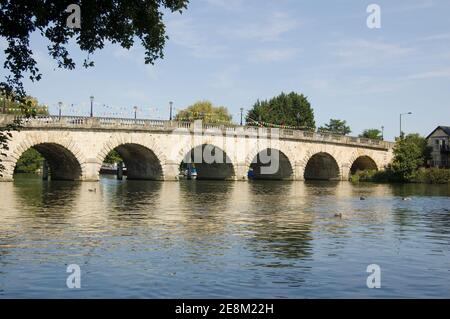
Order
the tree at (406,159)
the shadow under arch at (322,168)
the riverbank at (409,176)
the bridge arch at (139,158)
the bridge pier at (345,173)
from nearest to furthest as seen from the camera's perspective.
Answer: the bridge arch at (139,158), the riverbank at (409,176), the tree at (406,159), the bridge pier at (345,173), the shadow under arch at (322,168)

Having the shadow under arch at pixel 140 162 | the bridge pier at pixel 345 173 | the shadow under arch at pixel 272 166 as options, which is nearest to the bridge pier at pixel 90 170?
the shadow under arch at pixel 140 162

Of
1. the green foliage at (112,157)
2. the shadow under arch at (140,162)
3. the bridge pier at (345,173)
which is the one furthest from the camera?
the green foliage at (112,157)

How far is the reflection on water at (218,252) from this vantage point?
44.4 ft

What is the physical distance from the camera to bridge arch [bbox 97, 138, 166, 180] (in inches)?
2598

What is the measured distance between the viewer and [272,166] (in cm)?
9081

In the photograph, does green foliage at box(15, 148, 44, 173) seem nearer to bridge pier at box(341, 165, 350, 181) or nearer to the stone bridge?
the stone bridge

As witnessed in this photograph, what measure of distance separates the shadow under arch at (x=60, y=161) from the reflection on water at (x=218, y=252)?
3264 cm

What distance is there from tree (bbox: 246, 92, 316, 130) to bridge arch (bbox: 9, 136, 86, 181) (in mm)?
56325

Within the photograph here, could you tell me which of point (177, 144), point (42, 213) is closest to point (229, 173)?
point (177, 144)

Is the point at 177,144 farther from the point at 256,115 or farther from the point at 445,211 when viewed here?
the point at 256,115

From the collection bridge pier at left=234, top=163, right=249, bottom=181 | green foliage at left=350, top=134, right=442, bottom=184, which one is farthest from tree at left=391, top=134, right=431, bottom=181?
bridge pier at left=234, top=163, right=249, bottom=181

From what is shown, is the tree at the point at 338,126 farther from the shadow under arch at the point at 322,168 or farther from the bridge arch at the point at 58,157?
the bridge arch at the point at 58,157

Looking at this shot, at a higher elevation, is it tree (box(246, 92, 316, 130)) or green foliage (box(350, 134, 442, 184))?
tree (box(246, 92, 316, 130))
